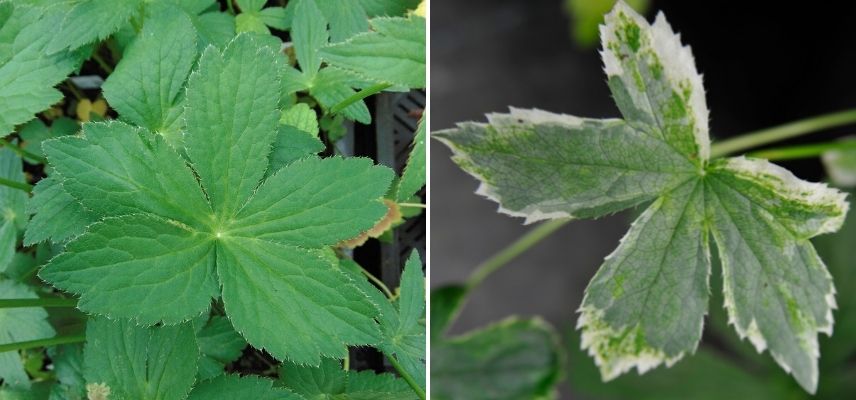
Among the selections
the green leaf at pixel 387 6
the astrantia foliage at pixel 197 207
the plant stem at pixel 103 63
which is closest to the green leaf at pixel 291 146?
the astrantia foliage at pixel 197 207

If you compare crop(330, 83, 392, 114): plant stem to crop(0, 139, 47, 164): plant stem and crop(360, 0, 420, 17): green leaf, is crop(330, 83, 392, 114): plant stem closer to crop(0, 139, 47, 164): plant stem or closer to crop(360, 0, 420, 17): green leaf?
crop(360, 0, 420, 17): green leaf

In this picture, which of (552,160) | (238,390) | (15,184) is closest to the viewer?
(552,160)

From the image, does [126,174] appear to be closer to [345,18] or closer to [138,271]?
[138,271]

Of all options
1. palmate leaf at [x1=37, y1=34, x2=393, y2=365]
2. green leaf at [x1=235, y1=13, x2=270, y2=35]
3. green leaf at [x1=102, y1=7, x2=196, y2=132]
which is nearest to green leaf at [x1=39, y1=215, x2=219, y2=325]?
palmate leaf at [x1=37, y1=34, x2=393, y2=365]

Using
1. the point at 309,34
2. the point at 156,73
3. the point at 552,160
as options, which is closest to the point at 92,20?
the point at 156,73

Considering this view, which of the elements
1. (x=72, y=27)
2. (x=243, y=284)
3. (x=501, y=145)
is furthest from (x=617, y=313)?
(x=72, y=27)

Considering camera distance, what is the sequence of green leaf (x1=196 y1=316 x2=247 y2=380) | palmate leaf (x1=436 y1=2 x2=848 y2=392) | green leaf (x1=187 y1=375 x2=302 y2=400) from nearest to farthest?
1. palmate leaf (x1=436 y1=2 x2=848 y2=392)
2. green leaf (x1=187 y1=375 x2=302 y2=400)
3. green leaf (x1=196 y1=316 x2=247 y2=380)

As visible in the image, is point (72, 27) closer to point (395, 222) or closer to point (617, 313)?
point (395, 222)
